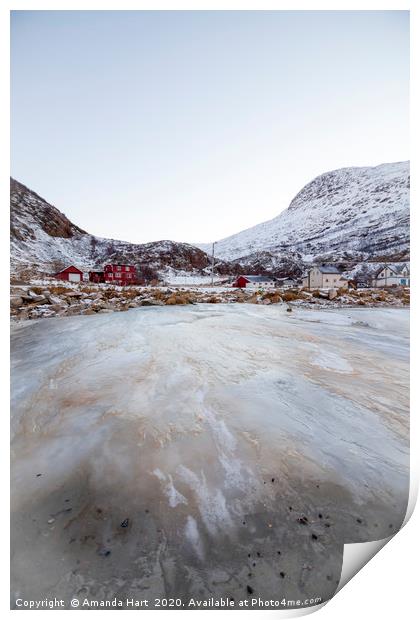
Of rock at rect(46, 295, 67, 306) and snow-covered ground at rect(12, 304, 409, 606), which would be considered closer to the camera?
snow-covered ground at rect(12, 304, 409, 606)

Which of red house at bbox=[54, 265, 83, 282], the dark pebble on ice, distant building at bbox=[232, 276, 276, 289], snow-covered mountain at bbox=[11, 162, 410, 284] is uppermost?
distant building at bbox=[232, 276, 276, 289]

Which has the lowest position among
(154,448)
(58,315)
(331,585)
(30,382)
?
(331,585)

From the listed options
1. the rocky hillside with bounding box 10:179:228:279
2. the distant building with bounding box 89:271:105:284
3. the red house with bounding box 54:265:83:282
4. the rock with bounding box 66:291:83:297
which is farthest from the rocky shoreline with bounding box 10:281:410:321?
the rocky hillside with bounding box 10:179:228:279

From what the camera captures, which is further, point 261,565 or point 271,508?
point 271,508

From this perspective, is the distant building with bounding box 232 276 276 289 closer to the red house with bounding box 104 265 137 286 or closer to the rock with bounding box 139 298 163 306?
the rock with bounding box 139 298 163 306

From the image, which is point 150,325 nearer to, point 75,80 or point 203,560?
point 75,80

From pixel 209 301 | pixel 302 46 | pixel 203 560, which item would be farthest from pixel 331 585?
pixel 209 301

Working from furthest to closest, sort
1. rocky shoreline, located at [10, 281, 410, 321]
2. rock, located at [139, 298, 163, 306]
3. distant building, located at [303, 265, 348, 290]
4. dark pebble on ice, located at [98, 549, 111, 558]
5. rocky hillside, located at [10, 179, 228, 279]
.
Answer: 1. rock, located at [139, 298, 163, 306]
2. distant building, located at [303, 265, 348, 290]
3. rocky shoreline, located at [10, 281, 410, 321]
4. rocky hillside, located at [10, 179, 228, 279]
5. dark pebble on ice, located at [98, 549, 111, 558]

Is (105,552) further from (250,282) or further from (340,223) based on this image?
(340,223)
